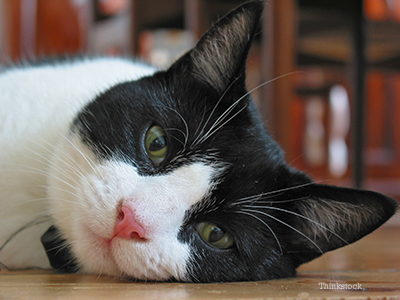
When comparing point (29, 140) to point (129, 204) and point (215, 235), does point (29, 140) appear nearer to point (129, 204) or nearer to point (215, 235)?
point (129, 204)

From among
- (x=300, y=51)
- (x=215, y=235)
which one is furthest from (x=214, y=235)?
(x=300, y=51)

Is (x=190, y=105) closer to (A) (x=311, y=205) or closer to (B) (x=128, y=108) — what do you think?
(B) (x=128, y=108)

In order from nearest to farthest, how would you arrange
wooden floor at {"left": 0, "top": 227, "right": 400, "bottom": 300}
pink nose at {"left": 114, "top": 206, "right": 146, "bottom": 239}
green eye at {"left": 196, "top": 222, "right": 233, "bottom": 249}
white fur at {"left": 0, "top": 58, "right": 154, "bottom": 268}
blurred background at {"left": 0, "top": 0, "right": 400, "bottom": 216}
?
wooden floor at {"left": 0, "top": 227, "right": 400, "bottom": 300}
pink nose at {"left": 114, "top": 206, "right": 146, "bottom": 239}
green eye at {"left": 196, "top": 222, "right": 233, "bottom": 249}
white fur at {"left": 0, "top": 58, "right": 154, "bottom": 268}
blurred background at {"left": 0, "top": 0, "right": 400, "bottom": 216}

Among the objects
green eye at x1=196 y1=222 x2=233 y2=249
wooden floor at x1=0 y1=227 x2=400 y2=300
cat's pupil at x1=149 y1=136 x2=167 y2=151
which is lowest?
wooden floor at x1=0 y1=227 x2=400 y2=300

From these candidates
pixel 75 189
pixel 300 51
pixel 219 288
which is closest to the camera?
pixel 219 288

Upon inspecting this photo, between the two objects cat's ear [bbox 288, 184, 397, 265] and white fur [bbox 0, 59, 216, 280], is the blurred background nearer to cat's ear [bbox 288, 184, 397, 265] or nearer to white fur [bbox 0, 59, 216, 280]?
cat's ear [bbox 288, 184, 397, 265]

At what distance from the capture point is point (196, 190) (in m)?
0.76

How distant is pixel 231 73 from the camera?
90 cm

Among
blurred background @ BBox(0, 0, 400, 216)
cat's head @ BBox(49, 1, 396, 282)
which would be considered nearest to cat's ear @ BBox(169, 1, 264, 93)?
cat's head @ BBox(49, 1, 396, 282)

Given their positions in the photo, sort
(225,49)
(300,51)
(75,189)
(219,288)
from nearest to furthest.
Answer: (219,288)
(75,189)
(225,49)
(300,51)

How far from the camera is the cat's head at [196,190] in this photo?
2.34 ft

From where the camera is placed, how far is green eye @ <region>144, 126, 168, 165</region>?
2.68ft

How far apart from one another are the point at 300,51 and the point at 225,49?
2.02 metres

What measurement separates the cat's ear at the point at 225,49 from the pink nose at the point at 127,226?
15.6 inches
